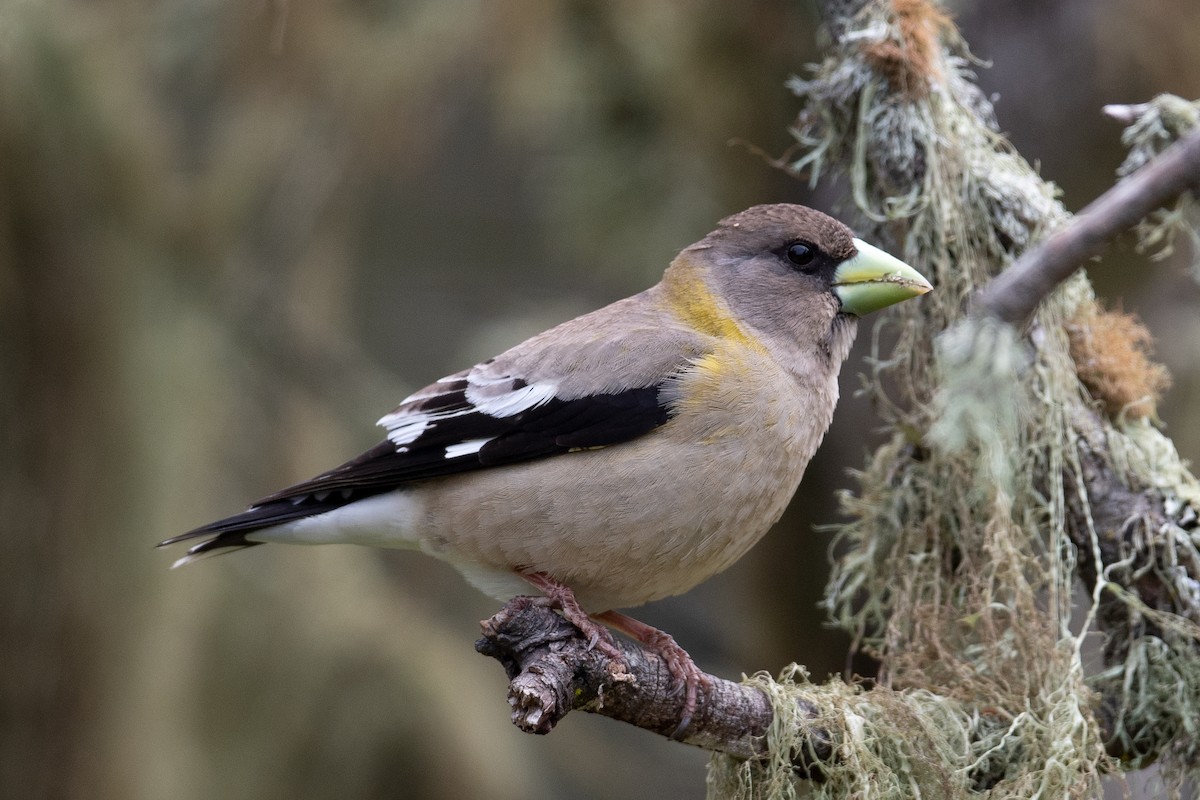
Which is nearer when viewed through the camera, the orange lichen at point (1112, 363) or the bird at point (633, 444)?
the bird at point (633, 444)

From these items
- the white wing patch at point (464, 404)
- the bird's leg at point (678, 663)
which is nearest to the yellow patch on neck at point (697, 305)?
the white wing patch at point (464, 404)

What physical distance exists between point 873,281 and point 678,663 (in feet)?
3.58

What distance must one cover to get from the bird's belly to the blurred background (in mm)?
1243

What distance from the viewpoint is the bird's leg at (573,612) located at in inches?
101

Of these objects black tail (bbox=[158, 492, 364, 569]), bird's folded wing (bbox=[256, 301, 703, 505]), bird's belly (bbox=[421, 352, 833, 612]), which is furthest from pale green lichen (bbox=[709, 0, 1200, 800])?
black tail (bbox=[158, 492, 364, 569])

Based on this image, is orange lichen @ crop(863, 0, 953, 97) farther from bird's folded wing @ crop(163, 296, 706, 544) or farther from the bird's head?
bird's folded wing @ crop(163, 296, 706, 544)

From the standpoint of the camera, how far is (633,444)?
296 cm

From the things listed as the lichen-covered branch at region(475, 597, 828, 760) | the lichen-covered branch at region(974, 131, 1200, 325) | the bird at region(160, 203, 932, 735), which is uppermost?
the bird at region(160, 203, 932, 735)

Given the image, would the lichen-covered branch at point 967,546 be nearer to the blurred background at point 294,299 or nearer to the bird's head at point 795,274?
the bird's head at point 795,274

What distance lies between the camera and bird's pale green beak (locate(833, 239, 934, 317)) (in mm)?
3086

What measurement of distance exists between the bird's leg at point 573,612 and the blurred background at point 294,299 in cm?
160

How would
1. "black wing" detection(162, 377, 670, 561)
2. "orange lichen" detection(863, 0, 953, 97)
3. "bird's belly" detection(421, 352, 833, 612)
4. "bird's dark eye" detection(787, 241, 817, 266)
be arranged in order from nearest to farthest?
"bird's belly" detection(421, 352, 833, 612), "black wing" detection(162, 377, 670, 561), "orange lichen" detection(863, 0, 953, 97), "bird's dark eye" detection(787, 241, 817, 266)

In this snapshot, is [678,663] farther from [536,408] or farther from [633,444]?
[536,408]

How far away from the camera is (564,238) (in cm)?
562
